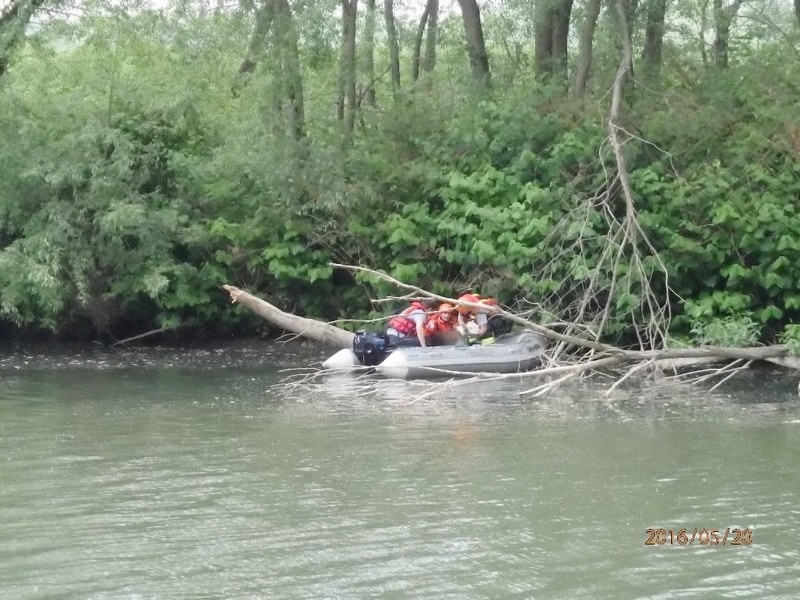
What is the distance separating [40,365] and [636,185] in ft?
29.2

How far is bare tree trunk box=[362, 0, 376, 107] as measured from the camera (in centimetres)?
2112

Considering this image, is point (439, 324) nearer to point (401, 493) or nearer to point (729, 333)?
point (729, 333)

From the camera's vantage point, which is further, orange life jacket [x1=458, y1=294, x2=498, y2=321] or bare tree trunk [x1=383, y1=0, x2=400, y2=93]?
bare tree trunk [x1=383, y1=0, x2=400, y2=93]

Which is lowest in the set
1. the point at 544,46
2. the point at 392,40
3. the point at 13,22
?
the point at 544,46

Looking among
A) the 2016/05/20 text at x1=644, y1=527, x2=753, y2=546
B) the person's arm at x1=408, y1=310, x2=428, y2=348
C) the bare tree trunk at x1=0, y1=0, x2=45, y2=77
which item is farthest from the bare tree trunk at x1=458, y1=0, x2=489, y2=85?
the 2016/05/20 text at x1=644, y1=527, x2=753, y2=546

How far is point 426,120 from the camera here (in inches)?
790

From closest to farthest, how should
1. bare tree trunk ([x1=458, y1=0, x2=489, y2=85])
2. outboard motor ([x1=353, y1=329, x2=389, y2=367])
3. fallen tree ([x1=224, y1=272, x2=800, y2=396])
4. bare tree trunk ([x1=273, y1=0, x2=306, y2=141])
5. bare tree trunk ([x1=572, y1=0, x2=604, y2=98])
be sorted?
fallen tree ([x1=224, y1=272, x2=800, y2=396])
outboard motor ([x1=353, y1=329, x2=389, y2=367])
bare tree trunk ([x1=572, y1=0, x2=604, y2=98])
bare tree trunk ([x1=273, y1=0, x2=306, y2=141])
bare tree trunk ([x1=458, y1=0, x2=489, y2=85])

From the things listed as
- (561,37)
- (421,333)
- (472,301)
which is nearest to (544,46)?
(561,37)

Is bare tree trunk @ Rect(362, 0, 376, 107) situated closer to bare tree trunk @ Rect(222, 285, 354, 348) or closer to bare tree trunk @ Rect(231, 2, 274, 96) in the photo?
bare tree trunk @ Rect(231, 2, 274, 96)

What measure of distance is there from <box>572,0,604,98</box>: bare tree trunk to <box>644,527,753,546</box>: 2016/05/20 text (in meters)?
12.5

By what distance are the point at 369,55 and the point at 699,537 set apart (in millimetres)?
15516

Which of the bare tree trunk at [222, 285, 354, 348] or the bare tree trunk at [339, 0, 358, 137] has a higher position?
the bare tree trunk at [339, 0, 358, 137]

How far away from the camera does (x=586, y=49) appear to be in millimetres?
19250

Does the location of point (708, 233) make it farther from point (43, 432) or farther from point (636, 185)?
point (43, 432)
